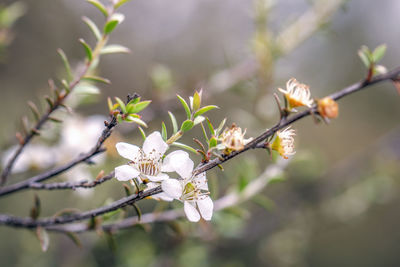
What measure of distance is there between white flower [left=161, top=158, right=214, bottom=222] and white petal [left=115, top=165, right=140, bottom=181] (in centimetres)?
7

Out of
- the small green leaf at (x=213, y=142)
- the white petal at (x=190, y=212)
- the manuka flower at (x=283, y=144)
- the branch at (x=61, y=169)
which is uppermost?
the branch at (x=61, y=169)

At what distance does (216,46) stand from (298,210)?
16.5 feet

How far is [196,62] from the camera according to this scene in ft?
21.5

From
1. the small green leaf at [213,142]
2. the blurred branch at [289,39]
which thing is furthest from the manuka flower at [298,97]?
the blurred branch at [289,39]

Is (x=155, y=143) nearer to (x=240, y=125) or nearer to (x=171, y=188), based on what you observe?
(x=171, y=188)

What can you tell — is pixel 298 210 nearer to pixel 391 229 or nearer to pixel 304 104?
pixel 304 104

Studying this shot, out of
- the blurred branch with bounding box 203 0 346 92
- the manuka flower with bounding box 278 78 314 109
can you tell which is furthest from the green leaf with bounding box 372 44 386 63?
the blurred branch with bounding box 203 0 346 92

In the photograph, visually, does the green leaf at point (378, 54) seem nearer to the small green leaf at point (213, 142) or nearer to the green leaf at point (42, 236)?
the small green leaf at point (213, 142)

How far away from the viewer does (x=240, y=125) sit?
2.13 meters

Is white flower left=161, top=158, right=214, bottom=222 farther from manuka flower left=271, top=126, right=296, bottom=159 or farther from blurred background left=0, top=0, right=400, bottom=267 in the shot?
blurred background left=0, top=0, right=400, bottom=267

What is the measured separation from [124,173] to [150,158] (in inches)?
4.2

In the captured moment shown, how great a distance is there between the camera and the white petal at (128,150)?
0.77 meters

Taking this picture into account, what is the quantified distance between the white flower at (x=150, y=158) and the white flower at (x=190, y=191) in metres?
0.02

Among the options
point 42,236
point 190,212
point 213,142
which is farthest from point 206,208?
point 42,236
